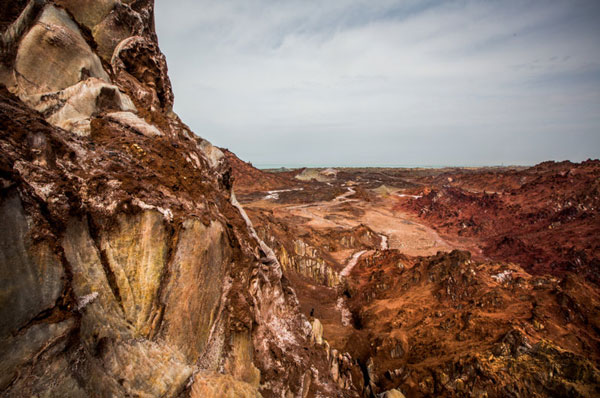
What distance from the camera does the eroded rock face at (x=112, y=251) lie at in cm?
312

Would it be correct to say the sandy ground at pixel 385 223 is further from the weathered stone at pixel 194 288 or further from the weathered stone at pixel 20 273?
the weathered stone at pixel 20 273

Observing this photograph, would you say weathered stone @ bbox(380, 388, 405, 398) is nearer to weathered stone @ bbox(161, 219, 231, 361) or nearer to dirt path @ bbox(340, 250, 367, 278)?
weathered stone @ bbox(161, 219, 231, 361)

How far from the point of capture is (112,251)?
4.44m

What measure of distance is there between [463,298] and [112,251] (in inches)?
607

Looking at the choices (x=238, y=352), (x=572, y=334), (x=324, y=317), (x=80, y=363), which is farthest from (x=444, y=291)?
(x=80, y=363)

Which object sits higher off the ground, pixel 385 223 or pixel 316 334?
pixel 316 334

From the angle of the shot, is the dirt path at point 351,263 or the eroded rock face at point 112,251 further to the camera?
the dirt path at point 351,263

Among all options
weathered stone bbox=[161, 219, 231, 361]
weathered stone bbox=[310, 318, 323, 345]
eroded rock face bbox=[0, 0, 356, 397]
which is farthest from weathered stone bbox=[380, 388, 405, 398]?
weathered stone bbox=[161, 219, 231, 361]

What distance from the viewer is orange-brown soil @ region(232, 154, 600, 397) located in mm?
8859

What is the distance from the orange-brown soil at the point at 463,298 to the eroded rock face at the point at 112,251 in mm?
3916

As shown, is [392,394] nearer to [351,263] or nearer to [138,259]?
[138,259]

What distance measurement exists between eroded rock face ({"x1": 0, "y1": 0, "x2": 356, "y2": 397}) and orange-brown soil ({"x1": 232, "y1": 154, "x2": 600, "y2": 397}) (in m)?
3.92

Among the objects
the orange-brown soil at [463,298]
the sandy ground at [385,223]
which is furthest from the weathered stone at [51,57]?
the sandy ground at [385,223]

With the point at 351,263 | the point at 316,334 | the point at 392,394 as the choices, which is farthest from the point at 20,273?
the point at 351,263
